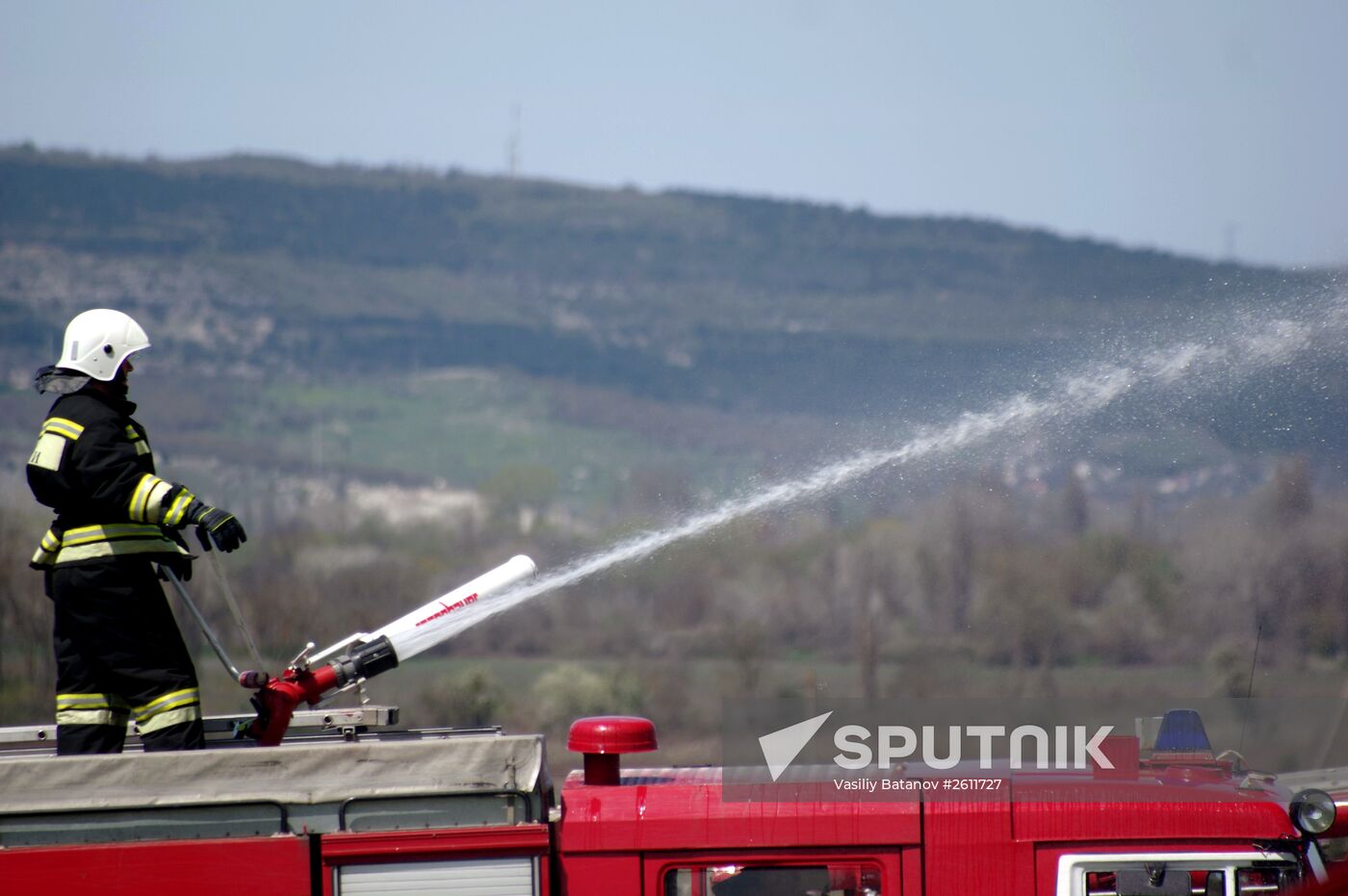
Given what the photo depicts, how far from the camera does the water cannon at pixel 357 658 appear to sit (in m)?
5.80

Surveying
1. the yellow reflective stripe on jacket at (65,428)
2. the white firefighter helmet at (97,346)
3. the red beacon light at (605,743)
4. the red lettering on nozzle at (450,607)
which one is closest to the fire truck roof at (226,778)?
the red beacon light at (605,743)

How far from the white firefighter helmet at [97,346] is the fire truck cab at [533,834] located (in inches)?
66.4

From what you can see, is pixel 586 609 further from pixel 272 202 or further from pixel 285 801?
pixel 272 202

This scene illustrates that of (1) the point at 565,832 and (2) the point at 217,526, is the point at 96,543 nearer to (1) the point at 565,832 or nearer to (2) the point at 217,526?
(2) the point at 217,526

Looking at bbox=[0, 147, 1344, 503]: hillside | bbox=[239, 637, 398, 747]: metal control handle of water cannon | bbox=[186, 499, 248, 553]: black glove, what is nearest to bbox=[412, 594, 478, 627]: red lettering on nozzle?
bbox=[239, 637, 398, 747]: metal control handle of water cannon

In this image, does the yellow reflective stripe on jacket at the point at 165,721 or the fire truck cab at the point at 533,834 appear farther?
the yellow reflective stripe on jacket at the point at 165,721

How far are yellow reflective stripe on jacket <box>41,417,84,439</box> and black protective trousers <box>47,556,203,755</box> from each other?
1.62 ft

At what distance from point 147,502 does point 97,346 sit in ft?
2.38

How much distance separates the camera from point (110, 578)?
5664mm

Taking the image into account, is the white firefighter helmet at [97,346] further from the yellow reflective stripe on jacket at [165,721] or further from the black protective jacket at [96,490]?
the yellow reflective stripe on jacket at [165,721]

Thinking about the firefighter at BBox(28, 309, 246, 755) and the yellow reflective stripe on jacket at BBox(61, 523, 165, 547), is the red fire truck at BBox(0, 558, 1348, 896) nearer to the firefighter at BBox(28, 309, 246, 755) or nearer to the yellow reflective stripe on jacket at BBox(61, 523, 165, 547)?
the firefighter at BBox(28, 309, 246, 755)

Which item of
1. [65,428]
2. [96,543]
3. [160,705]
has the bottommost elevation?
[160,705]

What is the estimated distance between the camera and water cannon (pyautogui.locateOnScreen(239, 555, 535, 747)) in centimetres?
580

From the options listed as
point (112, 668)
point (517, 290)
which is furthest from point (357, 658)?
point (517, 290)
